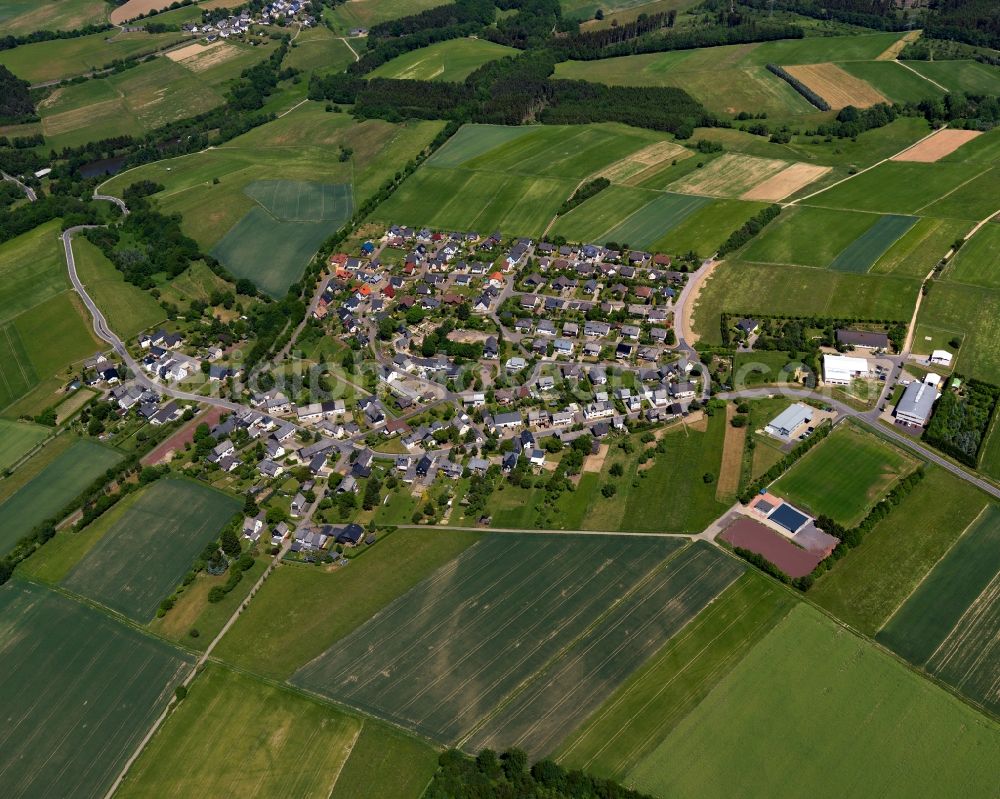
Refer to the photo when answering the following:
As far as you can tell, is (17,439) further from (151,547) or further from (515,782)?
(515,782)

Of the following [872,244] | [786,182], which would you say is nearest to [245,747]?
[872,244]

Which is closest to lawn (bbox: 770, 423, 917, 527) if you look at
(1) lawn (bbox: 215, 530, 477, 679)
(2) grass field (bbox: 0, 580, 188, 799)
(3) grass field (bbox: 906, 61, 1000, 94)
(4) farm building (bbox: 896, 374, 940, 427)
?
(4) farm building (bbox: 896, 374, 940, 427)

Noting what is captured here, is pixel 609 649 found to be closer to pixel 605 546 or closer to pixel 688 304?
pixel 605 546

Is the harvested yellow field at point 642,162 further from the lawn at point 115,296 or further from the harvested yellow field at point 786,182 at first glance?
the lawn at point 115,296

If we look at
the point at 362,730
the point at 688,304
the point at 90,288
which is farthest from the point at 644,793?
the point at 90,288

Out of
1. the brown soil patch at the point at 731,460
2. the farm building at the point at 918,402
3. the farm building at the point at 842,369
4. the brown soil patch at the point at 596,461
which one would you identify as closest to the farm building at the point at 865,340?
the farm building at the point at 842,369
